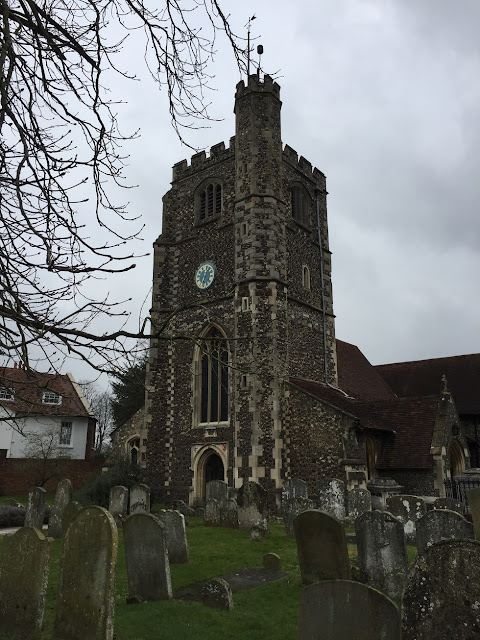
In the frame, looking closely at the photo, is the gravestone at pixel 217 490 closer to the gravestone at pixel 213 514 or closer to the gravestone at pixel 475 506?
the gravestone at pixel 213 514

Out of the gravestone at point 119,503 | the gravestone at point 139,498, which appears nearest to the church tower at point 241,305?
the gravestone at point 139,498

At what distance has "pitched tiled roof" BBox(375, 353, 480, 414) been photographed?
2248 centimetres

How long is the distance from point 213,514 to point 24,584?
323 inches


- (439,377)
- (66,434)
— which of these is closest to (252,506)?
(439,377)

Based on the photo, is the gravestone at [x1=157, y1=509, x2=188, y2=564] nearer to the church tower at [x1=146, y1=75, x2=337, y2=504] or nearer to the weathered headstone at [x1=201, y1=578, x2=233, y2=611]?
the weathered headstone at [x1=201, y1=578, x2=233, y2=611]

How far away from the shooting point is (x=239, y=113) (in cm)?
1884

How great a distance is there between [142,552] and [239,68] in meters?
5.38

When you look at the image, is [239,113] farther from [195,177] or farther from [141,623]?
[141,623]

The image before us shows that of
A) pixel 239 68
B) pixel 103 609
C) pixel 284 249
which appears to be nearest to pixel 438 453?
pixel 284 249

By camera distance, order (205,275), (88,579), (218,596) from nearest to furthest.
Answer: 1. (88,579)
2. (218,596)
3. (205,275)

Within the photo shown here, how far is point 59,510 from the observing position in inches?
445

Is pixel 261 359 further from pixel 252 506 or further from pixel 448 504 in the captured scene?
pixel 448 504

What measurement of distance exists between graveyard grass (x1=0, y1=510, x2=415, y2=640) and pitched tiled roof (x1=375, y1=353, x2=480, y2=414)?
1555cm

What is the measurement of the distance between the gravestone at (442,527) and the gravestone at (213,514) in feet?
20.7
